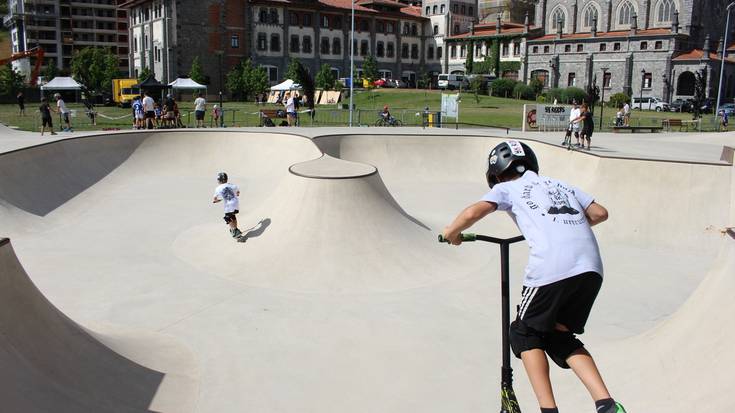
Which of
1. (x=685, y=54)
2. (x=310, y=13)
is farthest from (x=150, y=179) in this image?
(x=685, y=54)

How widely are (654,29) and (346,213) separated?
224 feet

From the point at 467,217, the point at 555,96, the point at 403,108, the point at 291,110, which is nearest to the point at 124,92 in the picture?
the point at 403,108

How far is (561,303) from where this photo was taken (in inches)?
125

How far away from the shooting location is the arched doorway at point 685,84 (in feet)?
206

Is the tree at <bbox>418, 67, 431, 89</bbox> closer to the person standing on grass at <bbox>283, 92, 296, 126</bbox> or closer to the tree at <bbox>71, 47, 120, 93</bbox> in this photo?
the tree at <bbox>71, 47, 120, 93</bbox>

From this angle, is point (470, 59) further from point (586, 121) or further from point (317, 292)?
point (317, 292)

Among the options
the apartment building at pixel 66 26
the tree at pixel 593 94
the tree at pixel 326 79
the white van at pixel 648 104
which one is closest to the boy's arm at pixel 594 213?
the tree at pixel 593 94

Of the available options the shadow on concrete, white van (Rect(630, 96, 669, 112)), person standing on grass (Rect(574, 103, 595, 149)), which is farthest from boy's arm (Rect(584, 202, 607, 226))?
white van (Rect(630, 96, 669, 112))

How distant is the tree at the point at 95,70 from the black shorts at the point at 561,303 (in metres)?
62.4

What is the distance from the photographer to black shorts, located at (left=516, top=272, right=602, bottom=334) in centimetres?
314

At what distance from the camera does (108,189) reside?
16219 millimetres

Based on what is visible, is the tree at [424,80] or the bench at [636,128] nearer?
the bench at [636,128]

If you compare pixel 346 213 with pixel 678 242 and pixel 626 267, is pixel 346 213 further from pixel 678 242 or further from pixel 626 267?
pixel 678 242

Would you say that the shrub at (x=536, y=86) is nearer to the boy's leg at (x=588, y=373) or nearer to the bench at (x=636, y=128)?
the bench at (x=636, y=128)
